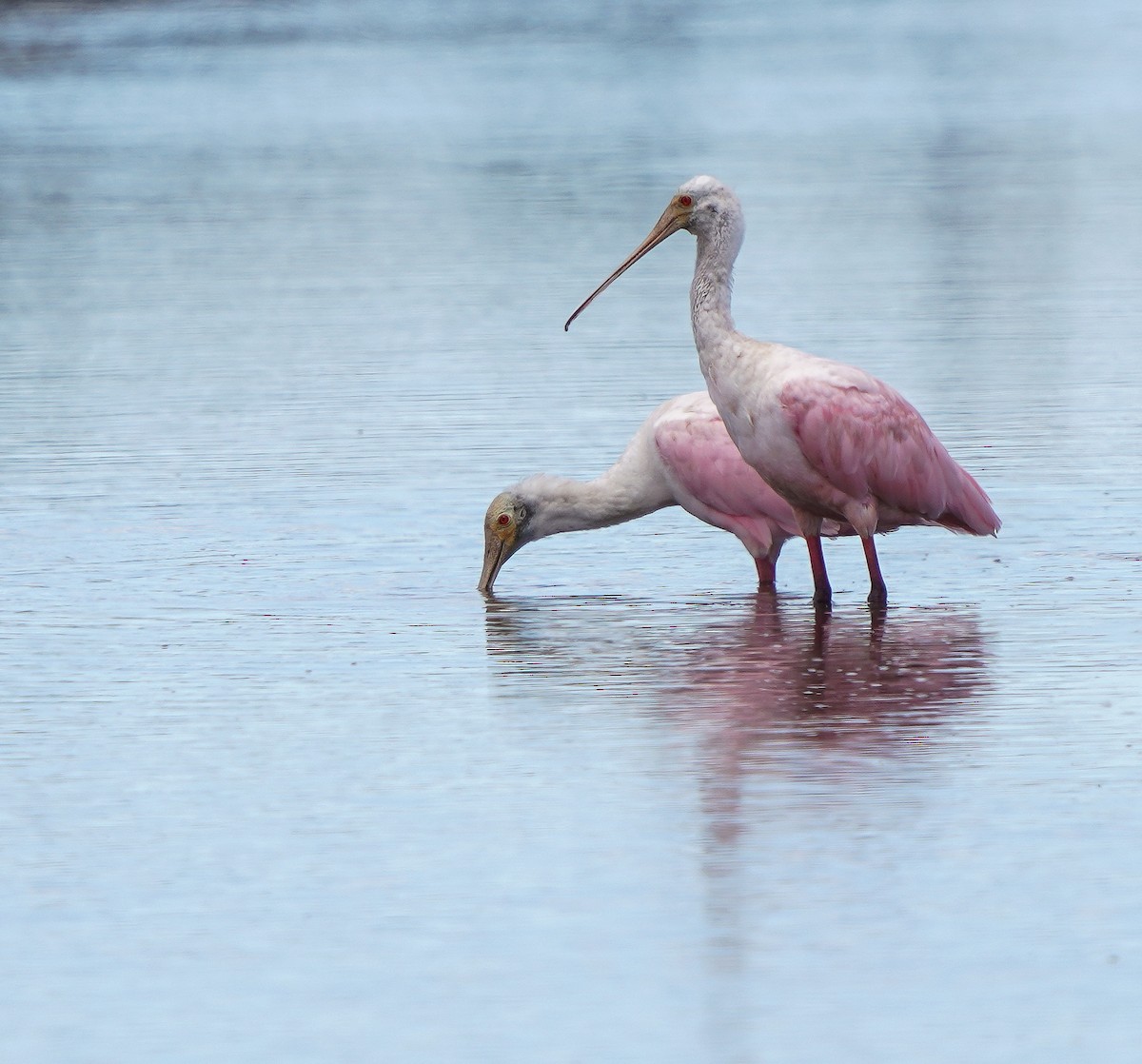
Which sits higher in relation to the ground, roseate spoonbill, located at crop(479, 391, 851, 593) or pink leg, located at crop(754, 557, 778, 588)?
roseate spoonbill, located at crop(479, 391, 851, 593)

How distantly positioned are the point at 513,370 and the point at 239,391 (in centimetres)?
146

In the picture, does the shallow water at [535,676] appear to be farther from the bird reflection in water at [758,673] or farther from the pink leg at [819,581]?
the pink leg at [819,581]

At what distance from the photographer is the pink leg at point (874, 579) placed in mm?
10281

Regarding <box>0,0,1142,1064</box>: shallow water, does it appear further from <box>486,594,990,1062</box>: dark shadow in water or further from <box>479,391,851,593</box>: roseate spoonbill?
<box>479,391,851,593</box>: roseate spoonbill

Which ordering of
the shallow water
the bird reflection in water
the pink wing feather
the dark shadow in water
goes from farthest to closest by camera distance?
1. the pink wing feather
2. the bird reflection in water
3. the dark shadow in water
4. the shallow water

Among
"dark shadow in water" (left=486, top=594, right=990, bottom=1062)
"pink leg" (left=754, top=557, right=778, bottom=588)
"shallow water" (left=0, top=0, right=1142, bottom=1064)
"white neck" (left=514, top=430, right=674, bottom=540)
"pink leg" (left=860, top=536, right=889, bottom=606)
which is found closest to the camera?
"shallow water" (left=0, top=0, right=1142, bottom=1064)

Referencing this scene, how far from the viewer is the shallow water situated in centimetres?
615

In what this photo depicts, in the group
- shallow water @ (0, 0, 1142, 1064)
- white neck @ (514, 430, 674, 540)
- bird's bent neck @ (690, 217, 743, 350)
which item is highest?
bird's bent neck @ (690, 217, 743, 350)

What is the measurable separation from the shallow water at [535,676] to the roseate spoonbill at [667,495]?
0.22 meters

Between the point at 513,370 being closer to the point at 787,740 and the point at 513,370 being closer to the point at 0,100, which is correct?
the point at 787,740

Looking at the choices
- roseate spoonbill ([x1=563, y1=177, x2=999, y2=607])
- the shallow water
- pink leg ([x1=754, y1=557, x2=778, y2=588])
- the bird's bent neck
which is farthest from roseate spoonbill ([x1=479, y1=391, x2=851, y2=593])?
the bird's bent neck

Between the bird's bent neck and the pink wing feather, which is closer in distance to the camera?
the pink wing feather

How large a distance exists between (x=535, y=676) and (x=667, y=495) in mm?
1927

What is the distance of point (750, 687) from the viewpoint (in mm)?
Result: 9008
